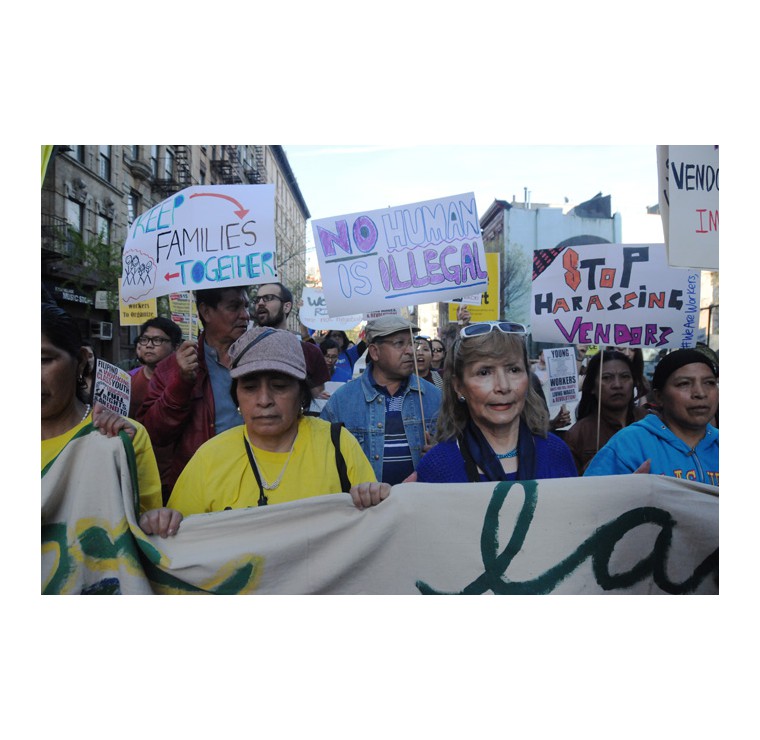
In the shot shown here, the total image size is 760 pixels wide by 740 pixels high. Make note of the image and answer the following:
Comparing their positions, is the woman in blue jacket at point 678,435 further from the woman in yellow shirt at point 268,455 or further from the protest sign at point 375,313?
the protest sign at point 375,313

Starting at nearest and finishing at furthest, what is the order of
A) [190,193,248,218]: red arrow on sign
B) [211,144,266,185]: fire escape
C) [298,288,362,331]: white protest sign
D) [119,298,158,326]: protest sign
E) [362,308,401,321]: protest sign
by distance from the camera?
[190,193,248,218]: red arrow on sign → [362,308,401,321]: protest sign → [119,298,158,326]: protest sign → [298,288,362,331]: white protest sign → [211,144,266,185]: fire escape

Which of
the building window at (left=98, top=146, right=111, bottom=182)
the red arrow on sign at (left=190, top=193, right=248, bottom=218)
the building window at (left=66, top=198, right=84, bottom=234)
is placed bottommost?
the red arrow on sign at (left=190, top=193, right=248, bottom=218)

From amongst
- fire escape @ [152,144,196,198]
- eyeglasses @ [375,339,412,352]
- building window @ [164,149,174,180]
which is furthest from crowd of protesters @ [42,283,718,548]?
building window @ [164,149,174,180]

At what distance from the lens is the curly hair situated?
9.78 ft

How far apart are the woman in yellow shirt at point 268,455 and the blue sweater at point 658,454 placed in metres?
1.20

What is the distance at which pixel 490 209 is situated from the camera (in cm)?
5319

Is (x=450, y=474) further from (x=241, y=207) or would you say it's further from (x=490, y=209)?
A: (x=490, y=209)

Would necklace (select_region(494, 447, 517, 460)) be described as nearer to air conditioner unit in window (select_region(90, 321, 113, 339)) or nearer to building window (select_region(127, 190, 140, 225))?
air conditioner unit in window (select_region(90, 321, 113, 339))

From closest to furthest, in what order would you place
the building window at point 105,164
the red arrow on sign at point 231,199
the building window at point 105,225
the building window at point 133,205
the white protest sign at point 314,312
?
the red arrow on sign at point 231,199, the white protest sign at point 314,312, the building window at point 105,225, the building window at point 105,164, the building window at point 133,205

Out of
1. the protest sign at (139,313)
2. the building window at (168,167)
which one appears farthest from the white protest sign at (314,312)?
the building window at (168,167)

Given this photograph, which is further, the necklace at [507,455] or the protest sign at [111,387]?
the necklace at [507,455]

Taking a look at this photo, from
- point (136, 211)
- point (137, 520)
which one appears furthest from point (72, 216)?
point (137, 520)

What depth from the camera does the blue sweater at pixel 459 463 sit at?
2.91m

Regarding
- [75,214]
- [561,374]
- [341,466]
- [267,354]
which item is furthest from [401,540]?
[75,214]
